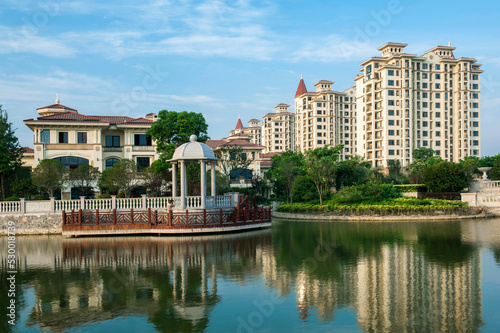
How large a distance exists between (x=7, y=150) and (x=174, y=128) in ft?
37.3

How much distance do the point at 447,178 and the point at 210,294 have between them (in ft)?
86.6

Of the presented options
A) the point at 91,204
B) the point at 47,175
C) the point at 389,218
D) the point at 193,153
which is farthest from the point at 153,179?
the point at 389,218

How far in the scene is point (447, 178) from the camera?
29688 millimetres

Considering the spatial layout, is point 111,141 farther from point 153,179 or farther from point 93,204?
point 93,204

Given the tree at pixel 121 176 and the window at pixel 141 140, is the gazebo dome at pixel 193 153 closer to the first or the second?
the tree at pixel 121 176

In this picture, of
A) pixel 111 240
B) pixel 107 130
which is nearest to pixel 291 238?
pixel 111 240

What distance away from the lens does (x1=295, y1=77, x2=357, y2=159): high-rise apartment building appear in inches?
3292

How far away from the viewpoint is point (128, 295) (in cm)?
860

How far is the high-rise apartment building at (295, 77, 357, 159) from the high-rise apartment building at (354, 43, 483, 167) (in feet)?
44.8

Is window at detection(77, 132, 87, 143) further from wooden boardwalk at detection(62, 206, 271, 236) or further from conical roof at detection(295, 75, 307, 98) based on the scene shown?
conical roof at detection(295, 75, 307, 98)

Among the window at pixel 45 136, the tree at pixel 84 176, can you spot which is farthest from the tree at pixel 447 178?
the window at pixel 45 136

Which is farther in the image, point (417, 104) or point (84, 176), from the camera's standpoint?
point (417, 104)

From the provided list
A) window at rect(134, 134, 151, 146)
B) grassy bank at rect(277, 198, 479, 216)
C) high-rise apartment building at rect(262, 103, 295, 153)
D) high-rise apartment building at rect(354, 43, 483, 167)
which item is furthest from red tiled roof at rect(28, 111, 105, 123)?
high-rise apartment building at rect(262, 103, 295, 153)

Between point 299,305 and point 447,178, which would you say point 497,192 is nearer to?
point 447,178
